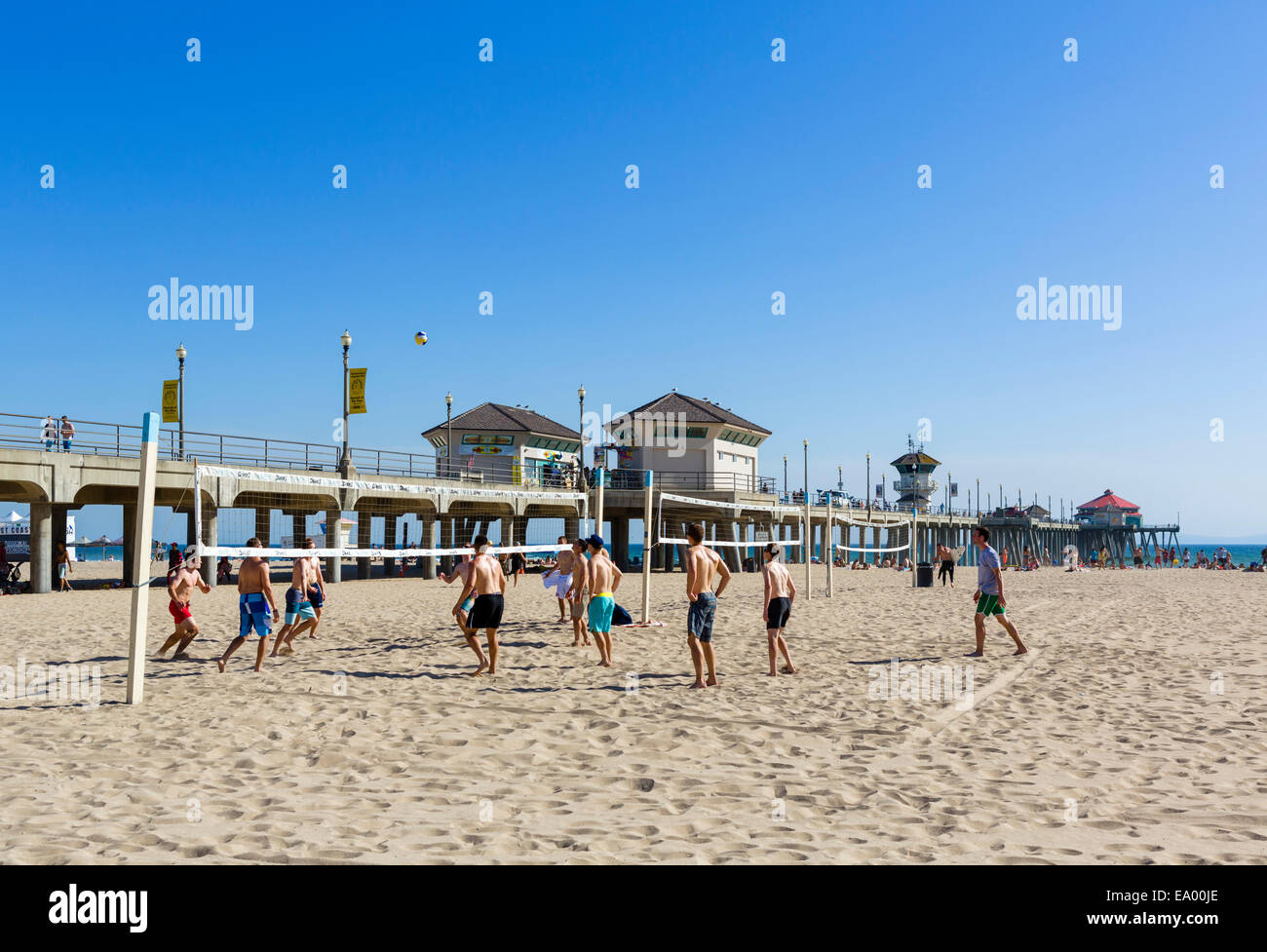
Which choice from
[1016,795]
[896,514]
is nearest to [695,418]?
[896,514]

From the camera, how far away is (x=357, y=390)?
27.8m

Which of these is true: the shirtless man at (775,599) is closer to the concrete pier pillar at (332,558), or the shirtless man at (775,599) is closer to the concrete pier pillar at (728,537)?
the concrete pier pillar at (332,558)

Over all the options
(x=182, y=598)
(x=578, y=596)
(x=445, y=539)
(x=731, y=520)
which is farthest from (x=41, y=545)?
(x=731, y=520)

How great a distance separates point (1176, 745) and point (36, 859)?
6.67m

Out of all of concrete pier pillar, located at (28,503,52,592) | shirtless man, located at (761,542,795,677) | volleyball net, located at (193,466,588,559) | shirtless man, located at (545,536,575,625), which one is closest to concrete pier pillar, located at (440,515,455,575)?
volleyball net, located at (193,466,588,559)

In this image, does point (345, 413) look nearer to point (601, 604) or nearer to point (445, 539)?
point (445, 539)

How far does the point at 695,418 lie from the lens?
44.7 metres

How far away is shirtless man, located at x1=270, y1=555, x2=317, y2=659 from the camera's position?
9766mm

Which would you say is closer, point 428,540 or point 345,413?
point 345,413

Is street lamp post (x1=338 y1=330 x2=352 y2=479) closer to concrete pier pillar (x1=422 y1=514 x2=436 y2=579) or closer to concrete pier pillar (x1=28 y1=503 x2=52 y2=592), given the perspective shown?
concrete pier pillar (x1=422 y1=514 x2=436 y2=579)

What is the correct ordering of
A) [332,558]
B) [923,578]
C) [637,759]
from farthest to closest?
[332,558] → [923,578] → [637,759]

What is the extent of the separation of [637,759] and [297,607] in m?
5.91

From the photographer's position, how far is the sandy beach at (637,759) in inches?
158
